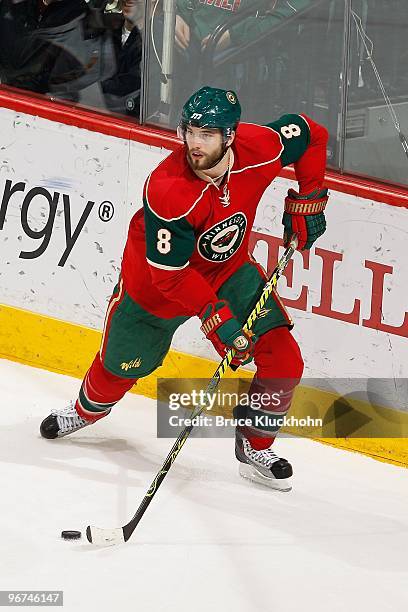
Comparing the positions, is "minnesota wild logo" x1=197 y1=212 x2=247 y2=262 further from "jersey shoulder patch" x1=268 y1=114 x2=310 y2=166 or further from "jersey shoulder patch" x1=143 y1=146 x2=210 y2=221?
"jersey shoulder patch" x1=268 y1=114 x2=310 y2=166

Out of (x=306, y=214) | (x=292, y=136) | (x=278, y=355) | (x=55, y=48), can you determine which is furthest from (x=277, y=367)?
(x=55, y=48)

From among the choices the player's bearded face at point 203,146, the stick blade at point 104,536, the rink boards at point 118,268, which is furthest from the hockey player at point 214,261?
the stick blade at point 104,536

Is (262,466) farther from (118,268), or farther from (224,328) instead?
(118,268)

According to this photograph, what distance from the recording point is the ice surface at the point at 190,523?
304cm

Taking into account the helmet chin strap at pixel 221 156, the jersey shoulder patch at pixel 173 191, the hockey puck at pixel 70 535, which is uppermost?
the helmet chin strap at pixel 221 156

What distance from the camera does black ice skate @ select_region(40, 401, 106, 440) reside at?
3.99m

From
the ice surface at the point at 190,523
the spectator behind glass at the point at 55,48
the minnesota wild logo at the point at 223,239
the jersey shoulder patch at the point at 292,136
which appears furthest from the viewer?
the spectator behind glass at the point at 55,48

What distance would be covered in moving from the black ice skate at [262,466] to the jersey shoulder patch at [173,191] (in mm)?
874

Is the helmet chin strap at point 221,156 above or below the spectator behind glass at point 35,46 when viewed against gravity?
below

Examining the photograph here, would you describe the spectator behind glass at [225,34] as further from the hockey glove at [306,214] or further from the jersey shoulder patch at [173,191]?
the jersey shoulder patch at [173,191]

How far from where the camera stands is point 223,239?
11.3 ft

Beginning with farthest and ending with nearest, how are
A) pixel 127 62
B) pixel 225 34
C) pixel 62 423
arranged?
pixel 127 62
pixel 225 34
pixel 62 423

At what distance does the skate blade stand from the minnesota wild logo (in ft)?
2.29

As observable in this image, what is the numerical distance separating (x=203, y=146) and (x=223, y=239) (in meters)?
0.30
